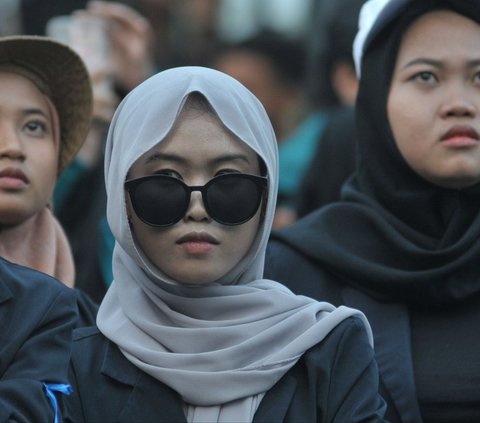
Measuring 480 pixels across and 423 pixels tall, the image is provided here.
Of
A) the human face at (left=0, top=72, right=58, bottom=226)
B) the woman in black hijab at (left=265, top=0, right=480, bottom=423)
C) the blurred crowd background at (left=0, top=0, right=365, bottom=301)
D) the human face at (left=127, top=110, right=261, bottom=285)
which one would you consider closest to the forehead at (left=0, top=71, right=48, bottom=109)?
the human face at (left=0, top=72, right=58, bottom=226)

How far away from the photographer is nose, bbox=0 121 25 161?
16.6 ft

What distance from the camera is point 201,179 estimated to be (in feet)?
14.8

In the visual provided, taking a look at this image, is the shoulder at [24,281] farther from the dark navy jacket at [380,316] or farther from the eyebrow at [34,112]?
the dark navy jacket at [380,316]

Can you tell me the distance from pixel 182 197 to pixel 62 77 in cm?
116

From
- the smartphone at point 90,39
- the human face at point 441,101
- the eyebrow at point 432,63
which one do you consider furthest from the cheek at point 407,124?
the smartphone at point 90,39

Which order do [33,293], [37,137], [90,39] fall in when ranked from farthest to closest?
[90,39] < [37,137] < [33,293]

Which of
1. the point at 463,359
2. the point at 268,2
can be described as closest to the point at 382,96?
the point at 463,359

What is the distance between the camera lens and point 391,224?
550 centimetres

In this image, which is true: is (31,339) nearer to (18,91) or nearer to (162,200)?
(162,200)

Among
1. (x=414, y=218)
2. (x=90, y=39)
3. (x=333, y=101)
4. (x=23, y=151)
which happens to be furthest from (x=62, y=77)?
(x=333, y=101)

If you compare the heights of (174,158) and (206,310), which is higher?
(174,158)

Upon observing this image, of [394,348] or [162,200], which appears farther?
[394,348]

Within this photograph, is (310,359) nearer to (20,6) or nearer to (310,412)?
(310,412)

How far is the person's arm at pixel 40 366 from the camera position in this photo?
4.14 metres
